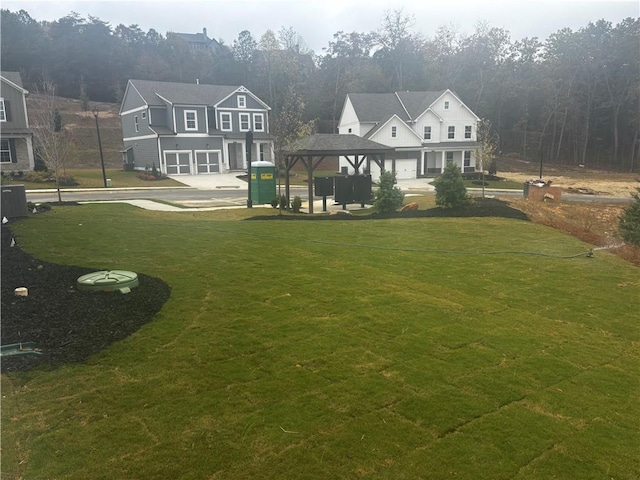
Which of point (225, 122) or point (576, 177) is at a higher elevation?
point (225, 122)

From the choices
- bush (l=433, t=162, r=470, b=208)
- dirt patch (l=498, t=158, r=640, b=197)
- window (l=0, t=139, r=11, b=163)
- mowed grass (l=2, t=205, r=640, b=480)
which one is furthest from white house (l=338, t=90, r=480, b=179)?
mowed grass (l=2, t=205, r=640, b=480)

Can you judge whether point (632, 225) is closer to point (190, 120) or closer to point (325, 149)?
point (325, 149)

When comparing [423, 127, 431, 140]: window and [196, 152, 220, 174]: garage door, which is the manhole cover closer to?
[196, 152, 220, 174]: garage door

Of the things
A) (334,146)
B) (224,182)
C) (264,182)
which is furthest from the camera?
(224,182)

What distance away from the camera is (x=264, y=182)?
23250mm

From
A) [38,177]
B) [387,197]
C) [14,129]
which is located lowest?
[387,197]

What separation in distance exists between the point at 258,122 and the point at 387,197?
3160 centimetres

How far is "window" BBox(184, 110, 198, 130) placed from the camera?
42438mm

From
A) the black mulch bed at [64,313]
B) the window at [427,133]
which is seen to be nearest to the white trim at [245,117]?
the window at [427,133]

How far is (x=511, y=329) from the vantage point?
6211mm

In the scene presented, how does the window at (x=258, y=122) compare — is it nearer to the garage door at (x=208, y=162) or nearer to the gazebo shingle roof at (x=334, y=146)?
the garage door at (x=208, y=162)

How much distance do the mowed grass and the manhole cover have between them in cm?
66

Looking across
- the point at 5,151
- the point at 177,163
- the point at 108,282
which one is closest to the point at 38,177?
the point at 5,151

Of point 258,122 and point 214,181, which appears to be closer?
point 214,181
